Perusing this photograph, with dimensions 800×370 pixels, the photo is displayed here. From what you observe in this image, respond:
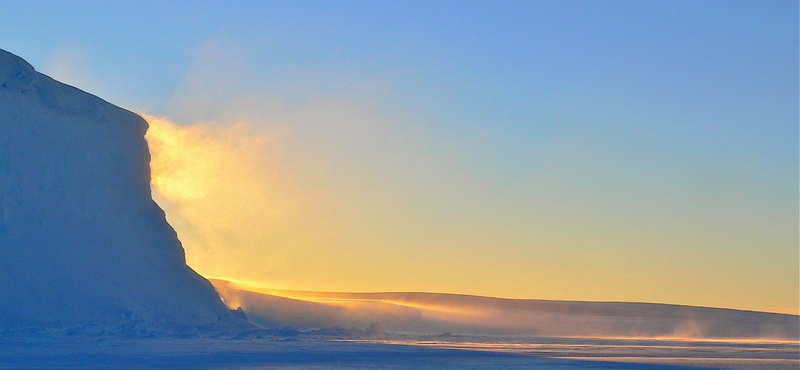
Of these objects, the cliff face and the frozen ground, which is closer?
the frozen ground

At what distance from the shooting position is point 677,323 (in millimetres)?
38438

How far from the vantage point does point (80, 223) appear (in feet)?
75.8

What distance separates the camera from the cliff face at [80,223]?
2103cm

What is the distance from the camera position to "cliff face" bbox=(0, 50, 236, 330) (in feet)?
69.0

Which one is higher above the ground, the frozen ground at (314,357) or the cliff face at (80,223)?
the cliff face at (80,223)

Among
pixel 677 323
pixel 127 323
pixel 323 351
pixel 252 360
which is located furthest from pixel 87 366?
pixel 677 323

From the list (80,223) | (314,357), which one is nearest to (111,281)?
(80,223)

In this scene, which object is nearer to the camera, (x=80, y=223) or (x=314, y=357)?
(x=314, y=357)

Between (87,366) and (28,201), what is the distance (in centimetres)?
1208

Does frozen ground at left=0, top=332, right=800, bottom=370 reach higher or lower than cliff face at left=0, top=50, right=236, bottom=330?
lower

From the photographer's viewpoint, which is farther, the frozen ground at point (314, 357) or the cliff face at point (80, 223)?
the cliff face at point (80, 223)

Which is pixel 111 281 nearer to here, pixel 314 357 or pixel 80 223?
pixel 80 223

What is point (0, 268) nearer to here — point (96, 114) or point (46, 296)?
point (46, 296)

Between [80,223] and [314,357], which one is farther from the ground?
[80,223]
